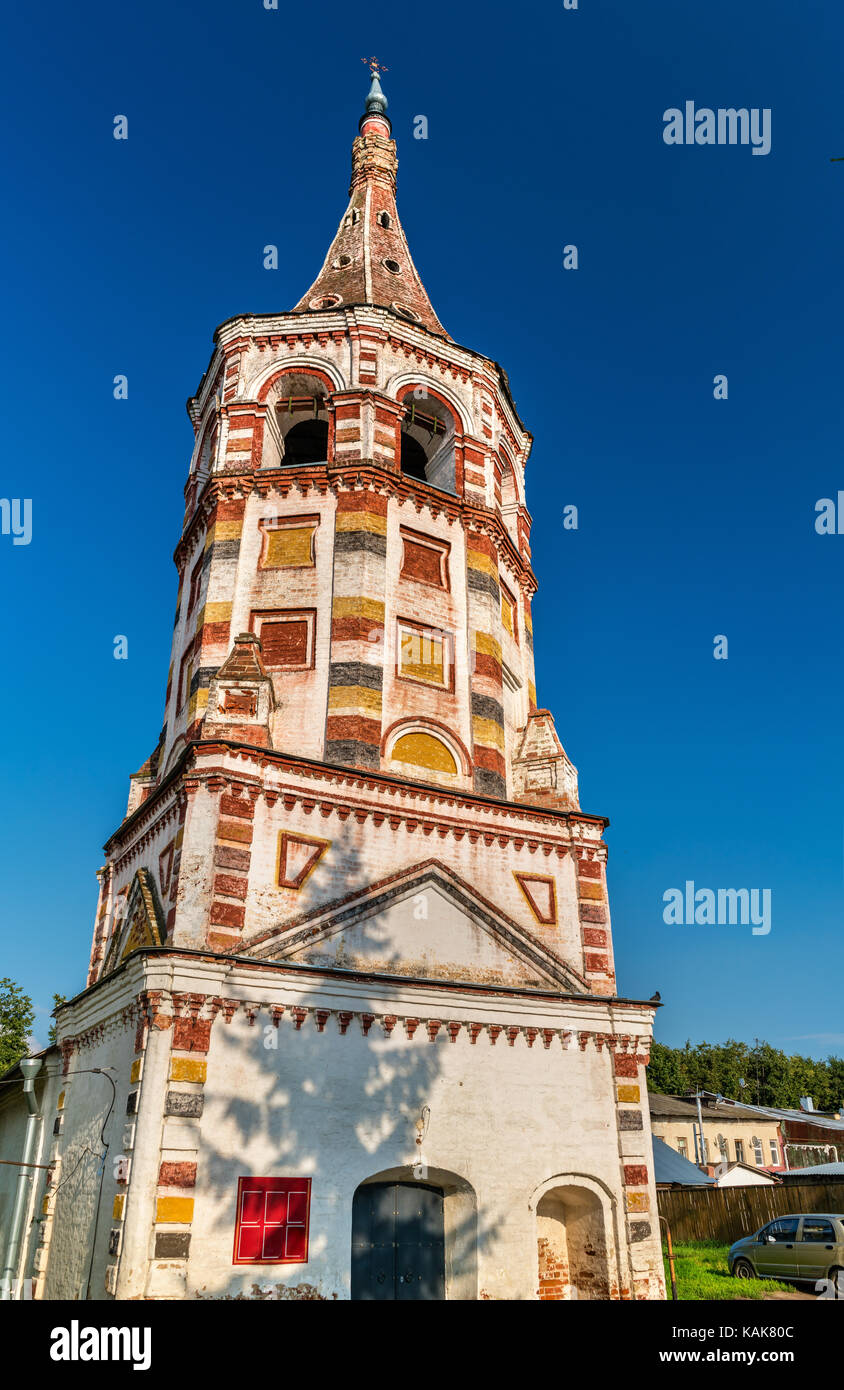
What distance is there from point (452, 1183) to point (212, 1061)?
5053 mm

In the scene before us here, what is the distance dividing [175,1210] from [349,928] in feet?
17.1

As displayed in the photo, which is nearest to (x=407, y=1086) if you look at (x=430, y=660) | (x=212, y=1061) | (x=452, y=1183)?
(x=452, y=1183)

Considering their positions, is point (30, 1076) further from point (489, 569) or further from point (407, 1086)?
point (489, 569)

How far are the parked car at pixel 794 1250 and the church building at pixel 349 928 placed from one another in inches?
184

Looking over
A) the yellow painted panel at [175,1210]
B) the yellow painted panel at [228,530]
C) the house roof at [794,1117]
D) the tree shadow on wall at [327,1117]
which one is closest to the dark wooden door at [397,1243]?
the tree shadow on wall at [327,1117]

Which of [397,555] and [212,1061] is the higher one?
[397,555]

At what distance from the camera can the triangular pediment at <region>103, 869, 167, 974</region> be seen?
1689 centimetres

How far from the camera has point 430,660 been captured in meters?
21.2

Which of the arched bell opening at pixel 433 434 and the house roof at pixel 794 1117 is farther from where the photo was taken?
the house roof at pixel 794 1117

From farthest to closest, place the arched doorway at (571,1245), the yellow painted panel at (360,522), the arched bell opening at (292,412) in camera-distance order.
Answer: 1. the arched bell opening at (292,412)
2. the yellow painted panel at (360,522)
3. the arched doorway at (571,1245)

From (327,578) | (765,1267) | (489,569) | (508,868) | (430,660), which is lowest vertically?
(765,1267)

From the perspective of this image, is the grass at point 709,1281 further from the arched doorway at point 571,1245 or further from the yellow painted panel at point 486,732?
the yellow painted panel at point 486,732

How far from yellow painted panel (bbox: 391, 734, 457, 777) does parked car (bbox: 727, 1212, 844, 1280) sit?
12109 mm

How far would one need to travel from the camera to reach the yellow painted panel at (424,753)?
778 inches
